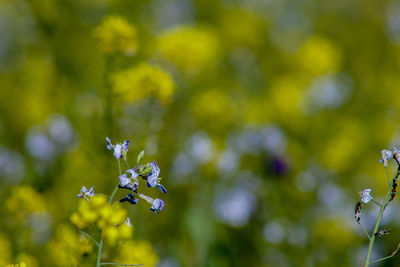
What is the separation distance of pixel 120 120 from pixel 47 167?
0.56 meters

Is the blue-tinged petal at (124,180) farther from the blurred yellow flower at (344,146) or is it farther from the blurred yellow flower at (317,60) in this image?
the blurred yellow flower at (317,60)

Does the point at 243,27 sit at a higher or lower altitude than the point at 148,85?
higher

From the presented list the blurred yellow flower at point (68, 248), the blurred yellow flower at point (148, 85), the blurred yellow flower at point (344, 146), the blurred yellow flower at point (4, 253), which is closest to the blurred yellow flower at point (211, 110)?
the blurred yellow flower at point (344, 146)

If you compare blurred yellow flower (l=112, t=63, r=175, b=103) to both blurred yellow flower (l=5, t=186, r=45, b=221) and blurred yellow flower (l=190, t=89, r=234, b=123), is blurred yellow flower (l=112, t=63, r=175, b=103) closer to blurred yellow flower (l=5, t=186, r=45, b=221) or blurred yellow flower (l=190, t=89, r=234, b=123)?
blurred yellow flower (l=5, t=186, r=45, b=221)

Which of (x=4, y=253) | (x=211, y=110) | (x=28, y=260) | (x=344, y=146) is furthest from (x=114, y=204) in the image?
(x=344, y=146)

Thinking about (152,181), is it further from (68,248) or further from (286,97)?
(286,97)

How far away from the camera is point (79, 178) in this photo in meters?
2.12

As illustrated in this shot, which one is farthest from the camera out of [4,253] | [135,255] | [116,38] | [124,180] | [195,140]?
[195,140]

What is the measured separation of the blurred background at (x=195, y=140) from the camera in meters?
1.63

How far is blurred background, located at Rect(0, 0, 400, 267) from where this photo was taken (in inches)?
64.3

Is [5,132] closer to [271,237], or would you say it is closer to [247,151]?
[247,151]

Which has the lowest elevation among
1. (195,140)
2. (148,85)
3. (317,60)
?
(148,85)

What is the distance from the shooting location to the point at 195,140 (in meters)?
2.16

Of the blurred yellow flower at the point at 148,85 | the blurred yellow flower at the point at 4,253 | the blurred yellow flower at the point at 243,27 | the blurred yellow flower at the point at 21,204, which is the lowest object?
the blurred yellow flower at the point at 4,253
